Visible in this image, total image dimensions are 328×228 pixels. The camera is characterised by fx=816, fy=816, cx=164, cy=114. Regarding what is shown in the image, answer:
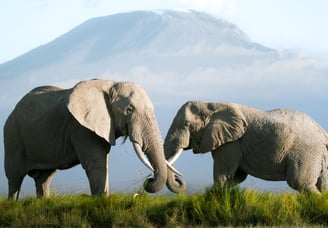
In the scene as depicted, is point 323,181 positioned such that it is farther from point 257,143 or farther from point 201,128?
point 201,128

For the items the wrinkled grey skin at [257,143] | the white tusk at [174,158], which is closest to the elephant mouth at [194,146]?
the wrinkled grey skin at [257,143]

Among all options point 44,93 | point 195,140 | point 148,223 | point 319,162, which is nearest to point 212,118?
point 195,140

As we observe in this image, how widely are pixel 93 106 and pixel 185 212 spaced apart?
285 cm

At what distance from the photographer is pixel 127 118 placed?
49.0 ft

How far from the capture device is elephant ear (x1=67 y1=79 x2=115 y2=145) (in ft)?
48.8

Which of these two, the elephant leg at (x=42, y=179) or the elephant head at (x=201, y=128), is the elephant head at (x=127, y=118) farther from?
the elephant leg at (x=42, y=179)

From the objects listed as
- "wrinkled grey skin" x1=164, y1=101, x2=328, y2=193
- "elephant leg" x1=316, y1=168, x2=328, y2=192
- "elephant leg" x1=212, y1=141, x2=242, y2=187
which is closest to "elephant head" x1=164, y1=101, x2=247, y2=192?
"wrinkled grey skin" x1=164, y1=101, x2=328, y2=193

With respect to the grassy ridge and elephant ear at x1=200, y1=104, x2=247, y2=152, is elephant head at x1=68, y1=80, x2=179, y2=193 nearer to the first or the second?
the grassy ridge

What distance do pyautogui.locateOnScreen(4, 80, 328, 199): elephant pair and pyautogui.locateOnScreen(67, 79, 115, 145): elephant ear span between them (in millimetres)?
A: 19

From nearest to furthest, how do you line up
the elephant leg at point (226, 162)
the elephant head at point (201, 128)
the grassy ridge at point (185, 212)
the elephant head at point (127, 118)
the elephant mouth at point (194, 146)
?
1. the grassy ridge at point (185, 212)
2. the elephant head at point (127, 118)
3. the elephant leg at point (226, 162)
4. the elephant head at point (201, 128)
5. the elephant mouth at point (194, 146)

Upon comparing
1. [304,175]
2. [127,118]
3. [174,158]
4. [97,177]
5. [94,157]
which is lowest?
[304,175]

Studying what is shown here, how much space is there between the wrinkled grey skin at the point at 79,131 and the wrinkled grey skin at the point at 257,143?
7.71 ft

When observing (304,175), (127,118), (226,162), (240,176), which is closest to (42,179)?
(127,118)

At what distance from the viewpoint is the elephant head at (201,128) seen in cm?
1723
